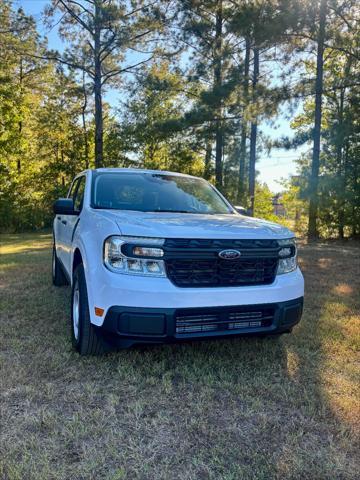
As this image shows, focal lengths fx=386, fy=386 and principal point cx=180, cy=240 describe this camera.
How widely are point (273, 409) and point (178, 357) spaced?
1.00 meters

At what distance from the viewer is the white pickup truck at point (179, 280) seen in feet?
8.82

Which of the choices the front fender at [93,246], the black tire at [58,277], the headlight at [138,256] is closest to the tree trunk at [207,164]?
the black tire at [58,277]

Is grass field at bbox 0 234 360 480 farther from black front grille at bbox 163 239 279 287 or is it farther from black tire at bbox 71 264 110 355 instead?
black front grille at bbox 163 239 279 287

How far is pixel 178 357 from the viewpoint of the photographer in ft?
10.9

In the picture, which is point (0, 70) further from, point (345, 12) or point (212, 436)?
point (212, 436)

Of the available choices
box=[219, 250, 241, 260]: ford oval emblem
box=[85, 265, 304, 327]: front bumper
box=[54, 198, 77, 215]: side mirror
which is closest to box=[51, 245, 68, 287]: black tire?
box=[54, 198, 77, 215]: side mirror

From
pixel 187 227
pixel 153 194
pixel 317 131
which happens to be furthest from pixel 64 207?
pixel 317 131

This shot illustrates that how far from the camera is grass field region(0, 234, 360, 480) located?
201cm

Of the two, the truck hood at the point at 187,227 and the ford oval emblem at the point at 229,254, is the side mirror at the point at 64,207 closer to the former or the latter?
the truck hood at the point at 187,227

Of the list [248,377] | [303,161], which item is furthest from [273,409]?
[303,161]

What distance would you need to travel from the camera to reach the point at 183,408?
2.55 meters

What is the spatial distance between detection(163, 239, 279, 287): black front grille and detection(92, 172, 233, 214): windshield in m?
1.15

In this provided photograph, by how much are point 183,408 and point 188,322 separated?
0.57 m

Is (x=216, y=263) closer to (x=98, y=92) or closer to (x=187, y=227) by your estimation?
(x=187, y=227)
